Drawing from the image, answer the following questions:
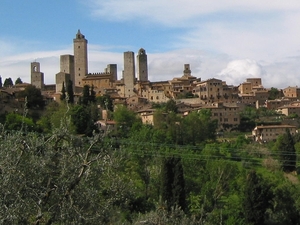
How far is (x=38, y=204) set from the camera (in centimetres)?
692

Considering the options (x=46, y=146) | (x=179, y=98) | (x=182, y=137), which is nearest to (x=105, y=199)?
(x=46, y=146)

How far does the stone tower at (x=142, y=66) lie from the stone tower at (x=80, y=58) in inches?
307

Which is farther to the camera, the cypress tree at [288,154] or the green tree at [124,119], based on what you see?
the green tree at [124,119]

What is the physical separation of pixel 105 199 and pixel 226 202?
94.2ft

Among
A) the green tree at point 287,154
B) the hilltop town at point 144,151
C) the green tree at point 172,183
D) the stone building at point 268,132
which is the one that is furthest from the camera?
the stone building at point 268,132

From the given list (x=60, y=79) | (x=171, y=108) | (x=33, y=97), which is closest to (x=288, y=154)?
(x=171, y=108)

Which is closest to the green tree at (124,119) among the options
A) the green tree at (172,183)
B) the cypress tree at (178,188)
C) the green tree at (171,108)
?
the green tree at (171,108)

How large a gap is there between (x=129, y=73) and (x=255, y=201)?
58886mm

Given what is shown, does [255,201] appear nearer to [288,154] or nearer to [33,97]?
[288,154]

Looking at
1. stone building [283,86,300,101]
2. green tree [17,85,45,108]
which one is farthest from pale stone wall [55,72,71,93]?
stone building [283,86,300,101]

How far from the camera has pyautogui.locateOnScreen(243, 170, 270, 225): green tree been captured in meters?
32.3

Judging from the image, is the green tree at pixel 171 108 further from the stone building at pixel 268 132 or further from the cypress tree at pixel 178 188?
the cypress tree at pixel 178 188

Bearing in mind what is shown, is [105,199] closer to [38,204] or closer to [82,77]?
[38,204]

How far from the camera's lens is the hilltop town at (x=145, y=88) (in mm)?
80762
